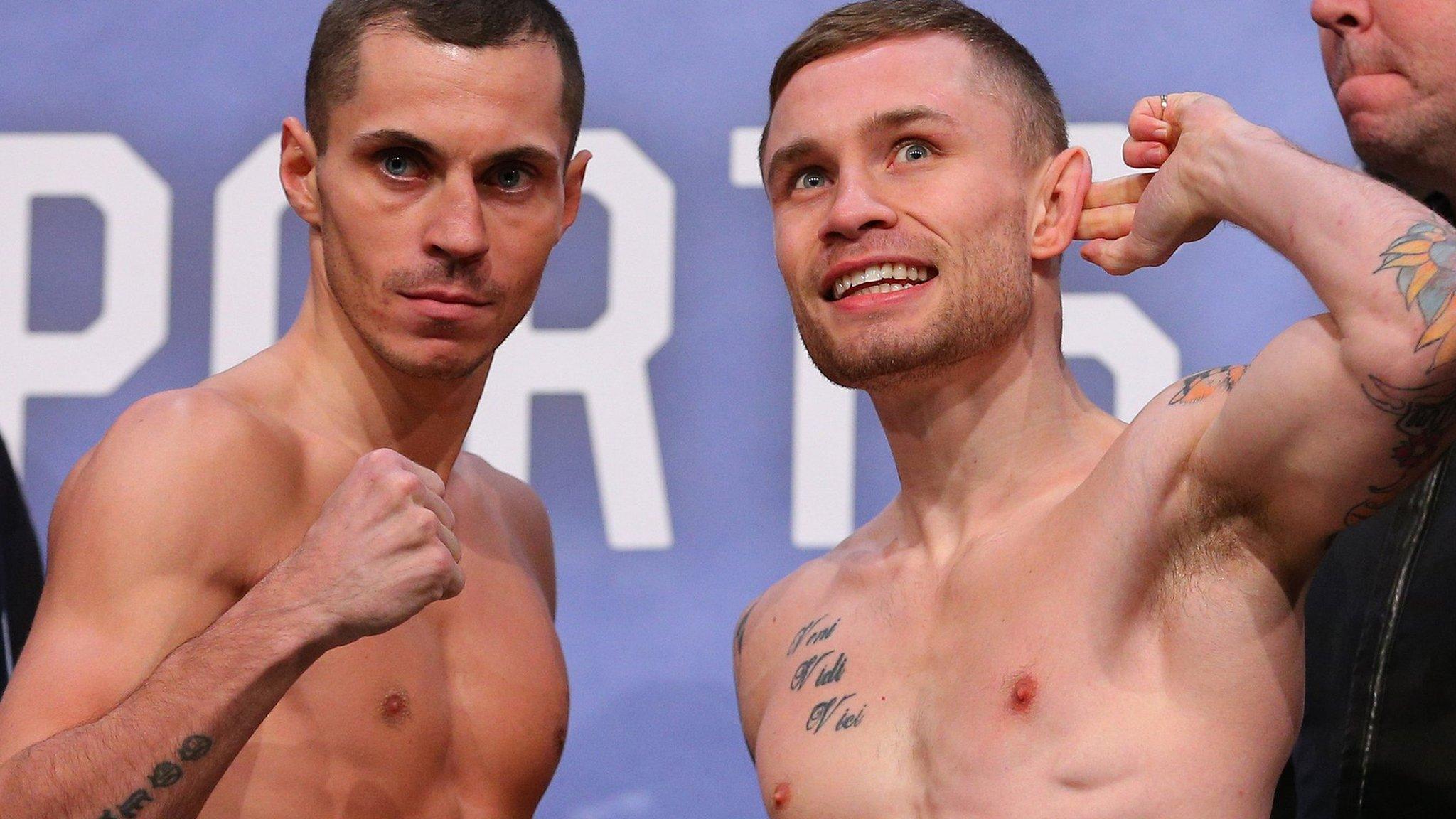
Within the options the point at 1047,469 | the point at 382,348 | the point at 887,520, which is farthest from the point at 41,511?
the point at 1047,469

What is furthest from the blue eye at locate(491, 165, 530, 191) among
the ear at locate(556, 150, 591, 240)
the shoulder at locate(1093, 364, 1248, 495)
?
the shoulder at locate(1093, 364, 1248, 495)

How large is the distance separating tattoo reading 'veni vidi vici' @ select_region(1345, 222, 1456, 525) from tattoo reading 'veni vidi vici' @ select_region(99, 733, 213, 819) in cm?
97

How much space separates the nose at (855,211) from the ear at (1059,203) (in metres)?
0.16

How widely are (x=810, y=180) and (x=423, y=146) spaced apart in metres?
0.40

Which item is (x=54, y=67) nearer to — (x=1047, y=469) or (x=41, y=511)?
(x=41, y=511)

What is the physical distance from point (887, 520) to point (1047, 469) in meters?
0.24

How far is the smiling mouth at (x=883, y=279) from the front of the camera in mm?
1527

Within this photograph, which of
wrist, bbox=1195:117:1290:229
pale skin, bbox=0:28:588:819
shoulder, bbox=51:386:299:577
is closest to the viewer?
wrist, bbox=1195:117:1290:229

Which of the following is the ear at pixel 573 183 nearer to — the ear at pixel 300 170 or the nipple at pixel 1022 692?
the ear at pixel 300 170

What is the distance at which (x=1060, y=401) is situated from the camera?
1585 millimetres

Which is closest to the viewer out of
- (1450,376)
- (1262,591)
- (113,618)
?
(1450,376)

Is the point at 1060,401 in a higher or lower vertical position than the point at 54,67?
lower

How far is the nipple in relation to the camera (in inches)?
52.4

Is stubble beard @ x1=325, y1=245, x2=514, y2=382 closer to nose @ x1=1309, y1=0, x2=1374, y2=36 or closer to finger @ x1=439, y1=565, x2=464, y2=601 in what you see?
finger @ x1=439, y1=565, x2=464, y2=601
